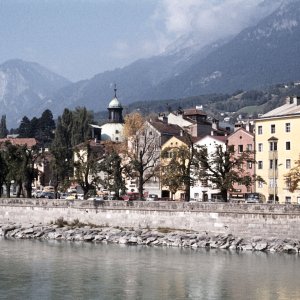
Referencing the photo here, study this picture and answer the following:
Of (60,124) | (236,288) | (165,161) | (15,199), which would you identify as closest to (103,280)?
(236,288)

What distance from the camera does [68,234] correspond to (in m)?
77.4

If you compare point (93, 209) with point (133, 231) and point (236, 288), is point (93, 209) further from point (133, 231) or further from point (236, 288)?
point (236, 288)

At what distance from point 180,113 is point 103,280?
7874 centimetres

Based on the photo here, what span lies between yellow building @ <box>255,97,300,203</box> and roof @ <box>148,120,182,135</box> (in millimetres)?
22874

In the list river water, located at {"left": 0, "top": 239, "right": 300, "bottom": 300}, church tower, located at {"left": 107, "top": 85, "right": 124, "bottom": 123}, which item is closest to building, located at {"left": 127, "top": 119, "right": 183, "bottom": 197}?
river water, located at {"left": 0, "top": 239, "right": 300, "bottom": 300}

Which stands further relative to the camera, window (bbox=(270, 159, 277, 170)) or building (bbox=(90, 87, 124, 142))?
building (bbox=(90, 87, 124, 142))

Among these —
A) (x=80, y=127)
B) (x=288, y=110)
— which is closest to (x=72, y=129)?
(x=80, y=127)

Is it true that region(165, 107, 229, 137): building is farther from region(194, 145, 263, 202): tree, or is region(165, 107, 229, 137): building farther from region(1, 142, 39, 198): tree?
region(194, 145, 263, 202): tree

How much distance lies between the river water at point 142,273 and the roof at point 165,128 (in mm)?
43902

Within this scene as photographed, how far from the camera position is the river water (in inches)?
1965

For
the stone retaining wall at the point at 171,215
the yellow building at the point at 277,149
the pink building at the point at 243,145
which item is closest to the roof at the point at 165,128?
the pink building at the point at 243,145

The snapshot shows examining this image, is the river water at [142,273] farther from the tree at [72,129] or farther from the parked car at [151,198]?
the tree at [72,129]

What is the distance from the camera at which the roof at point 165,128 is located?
11369 centimetres

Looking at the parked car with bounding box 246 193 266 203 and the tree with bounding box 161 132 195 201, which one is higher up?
the tree with bounding box 161 132 195 201
